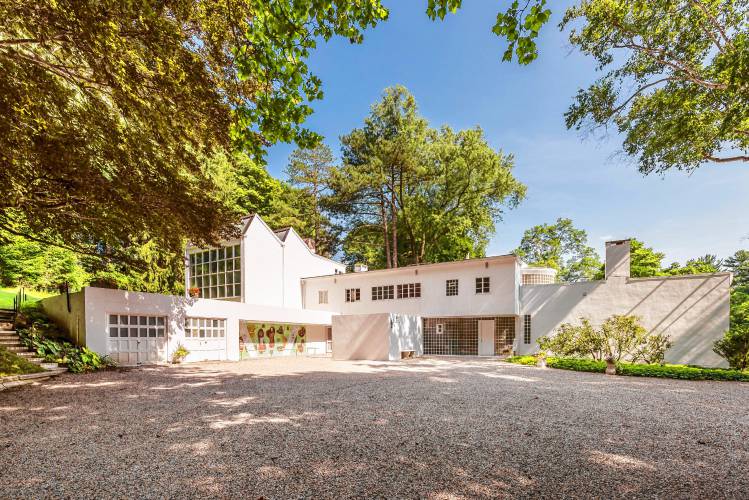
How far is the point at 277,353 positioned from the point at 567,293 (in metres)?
15.4

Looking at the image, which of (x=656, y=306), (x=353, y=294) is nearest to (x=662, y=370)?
(x=656, y=306)

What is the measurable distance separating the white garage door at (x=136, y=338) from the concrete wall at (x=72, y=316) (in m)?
0.79

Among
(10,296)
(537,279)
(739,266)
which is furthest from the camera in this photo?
(739,266)

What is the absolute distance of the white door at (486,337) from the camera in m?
19.8

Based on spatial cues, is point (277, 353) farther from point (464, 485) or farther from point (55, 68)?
point (464, 485)

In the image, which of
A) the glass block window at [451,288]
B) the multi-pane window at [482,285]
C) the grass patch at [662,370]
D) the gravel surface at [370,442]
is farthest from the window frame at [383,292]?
the gravel surface at [370,442]

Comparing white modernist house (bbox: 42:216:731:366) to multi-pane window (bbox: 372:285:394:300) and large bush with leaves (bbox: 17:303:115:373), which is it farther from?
large bush with leaves (bbox: 17:303:115:373)

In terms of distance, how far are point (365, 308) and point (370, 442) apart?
17809 mm

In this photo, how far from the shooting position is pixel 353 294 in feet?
74.4

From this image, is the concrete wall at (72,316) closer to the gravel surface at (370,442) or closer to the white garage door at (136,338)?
the white garage door at (136,338)

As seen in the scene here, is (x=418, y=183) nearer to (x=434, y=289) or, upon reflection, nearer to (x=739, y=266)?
(x=434, y=289)

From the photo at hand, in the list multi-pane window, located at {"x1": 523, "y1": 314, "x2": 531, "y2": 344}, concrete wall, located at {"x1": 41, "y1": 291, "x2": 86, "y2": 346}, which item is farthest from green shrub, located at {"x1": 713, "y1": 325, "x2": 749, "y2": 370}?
concrete wall, located at {"x1": 41, "y1": 291, "x2": 86, "y2": 346}

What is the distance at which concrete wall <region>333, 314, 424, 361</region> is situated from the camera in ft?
53.2

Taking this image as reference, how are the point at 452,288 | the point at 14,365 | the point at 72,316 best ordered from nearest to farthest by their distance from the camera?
the point at 14,365 → the point at 72,316 → the point at 452,288
